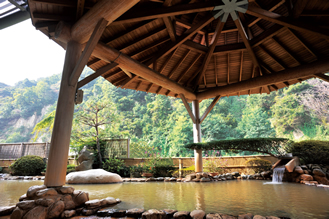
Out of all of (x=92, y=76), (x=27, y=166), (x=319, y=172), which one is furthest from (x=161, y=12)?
(x=27, y=166)

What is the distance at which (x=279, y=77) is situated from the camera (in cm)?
707

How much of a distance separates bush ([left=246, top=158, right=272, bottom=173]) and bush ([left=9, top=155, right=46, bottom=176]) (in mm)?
11351

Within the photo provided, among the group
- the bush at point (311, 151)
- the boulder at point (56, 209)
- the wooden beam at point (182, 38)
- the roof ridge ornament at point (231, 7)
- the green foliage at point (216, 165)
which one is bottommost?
the boulder at point (56, 209)

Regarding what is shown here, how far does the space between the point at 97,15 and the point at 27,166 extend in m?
10.4

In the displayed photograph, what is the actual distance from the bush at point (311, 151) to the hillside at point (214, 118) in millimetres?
7897

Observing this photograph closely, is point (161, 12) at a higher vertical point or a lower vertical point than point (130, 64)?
higher

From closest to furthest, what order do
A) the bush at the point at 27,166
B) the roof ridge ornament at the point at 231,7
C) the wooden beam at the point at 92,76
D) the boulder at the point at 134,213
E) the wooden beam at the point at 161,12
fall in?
the boulder at the point at 134,213
the wooden beam at the point at 92,76
the wooden beam at the point at 161,12
the roof ridge ornament at the point at 231,7
the bush at the point at 27,166

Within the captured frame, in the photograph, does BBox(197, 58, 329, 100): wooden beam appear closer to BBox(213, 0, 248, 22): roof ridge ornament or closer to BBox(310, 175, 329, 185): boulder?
BBox(213, 0, 248, 22): roof ridge ornament

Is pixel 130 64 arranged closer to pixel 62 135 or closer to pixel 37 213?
pixel 62 135

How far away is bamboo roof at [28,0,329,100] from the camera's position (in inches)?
189

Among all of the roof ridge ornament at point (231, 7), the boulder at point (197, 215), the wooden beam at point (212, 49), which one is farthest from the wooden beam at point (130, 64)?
the boulder at point (197, 215)

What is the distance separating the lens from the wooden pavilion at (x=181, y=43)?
13.3ft

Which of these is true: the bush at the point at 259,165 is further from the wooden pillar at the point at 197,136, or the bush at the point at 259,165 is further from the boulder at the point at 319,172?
the wooden pillar at the point at 197,136

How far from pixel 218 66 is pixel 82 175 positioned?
745 centimetres
